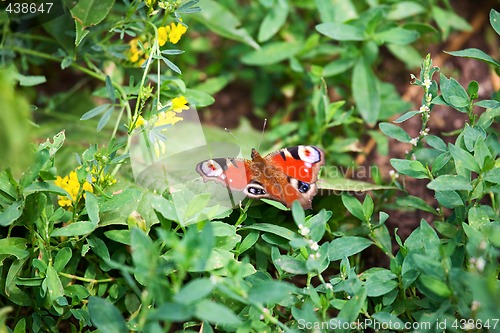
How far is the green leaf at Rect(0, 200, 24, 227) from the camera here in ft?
4.53

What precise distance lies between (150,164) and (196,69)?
996 mm

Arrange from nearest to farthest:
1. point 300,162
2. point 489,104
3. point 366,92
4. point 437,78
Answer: point 489,104 → point 300,162 → point 366,92 → point 437,78

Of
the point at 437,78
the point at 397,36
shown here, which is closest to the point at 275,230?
the point at 397,36

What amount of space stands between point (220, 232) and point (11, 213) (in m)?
0.55

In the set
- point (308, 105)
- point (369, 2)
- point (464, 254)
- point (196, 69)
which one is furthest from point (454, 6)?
point (464, 254)

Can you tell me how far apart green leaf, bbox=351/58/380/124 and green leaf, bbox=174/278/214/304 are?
1.27 meters

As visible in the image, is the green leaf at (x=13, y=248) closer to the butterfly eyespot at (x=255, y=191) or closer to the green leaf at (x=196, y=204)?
the green leaf at (x=196, y=204)

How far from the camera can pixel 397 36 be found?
2084 millimetres

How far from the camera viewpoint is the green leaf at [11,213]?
138 cm

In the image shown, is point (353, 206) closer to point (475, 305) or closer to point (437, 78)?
point (475, 305)

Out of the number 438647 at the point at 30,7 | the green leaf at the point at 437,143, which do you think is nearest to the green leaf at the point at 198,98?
the number 438647 at the point at 30,7

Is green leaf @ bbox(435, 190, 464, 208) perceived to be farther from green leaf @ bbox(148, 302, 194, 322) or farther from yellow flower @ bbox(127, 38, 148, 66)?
yellow flower @ bbox(127, 38, 148, 66)

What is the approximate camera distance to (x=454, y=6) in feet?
9.25

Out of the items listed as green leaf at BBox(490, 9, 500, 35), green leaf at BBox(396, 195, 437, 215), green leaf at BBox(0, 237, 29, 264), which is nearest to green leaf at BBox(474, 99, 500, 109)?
green leaf at BBox(490, 9, 500, 35)
